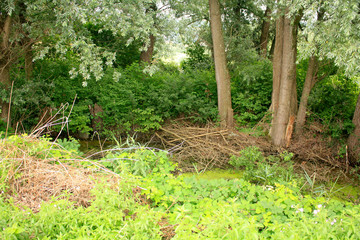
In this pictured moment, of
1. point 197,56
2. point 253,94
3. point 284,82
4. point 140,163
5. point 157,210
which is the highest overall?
point 197,56

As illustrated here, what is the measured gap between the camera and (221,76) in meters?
9.07

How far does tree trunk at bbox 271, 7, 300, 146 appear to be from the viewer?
7.57 m

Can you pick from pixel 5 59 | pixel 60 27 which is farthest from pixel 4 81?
pixel 60 27

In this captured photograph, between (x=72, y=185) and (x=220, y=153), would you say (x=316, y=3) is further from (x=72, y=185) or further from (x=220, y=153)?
(x=72, y=185)

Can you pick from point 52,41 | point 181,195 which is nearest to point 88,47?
point 52,41

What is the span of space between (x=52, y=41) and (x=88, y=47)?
1.66m

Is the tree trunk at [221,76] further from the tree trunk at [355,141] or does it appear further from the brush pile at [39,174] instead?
the brush pile at [39,174]

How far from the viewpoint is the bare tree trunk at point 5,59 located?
7289 millimetres

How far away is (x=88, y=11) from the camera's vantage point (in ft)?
21.3

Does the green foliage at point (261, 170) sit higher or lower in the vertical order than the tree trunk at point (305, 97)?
lower

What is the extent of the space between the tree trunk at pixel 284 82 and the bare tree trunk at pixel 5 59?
283 inches

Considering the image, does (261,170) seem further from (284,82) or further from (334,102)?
(334,102)

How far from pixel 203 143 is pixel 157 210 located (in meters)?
4.70

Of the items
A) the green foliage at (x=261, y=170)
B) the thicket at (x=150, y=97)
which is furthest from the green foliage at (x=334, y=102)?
the green foliage at (x=261, y=170)
